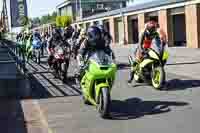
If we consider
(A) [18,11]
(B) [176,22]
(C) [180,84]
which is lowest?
(C) [180,84]

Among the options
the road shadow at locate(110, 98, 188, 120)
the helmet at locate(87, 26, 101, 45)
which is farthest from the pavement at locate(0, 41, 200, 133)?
the helmet at locate(87, 26, 101, 45)

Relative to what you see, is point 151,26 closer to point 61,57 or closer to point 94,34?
point 94,34

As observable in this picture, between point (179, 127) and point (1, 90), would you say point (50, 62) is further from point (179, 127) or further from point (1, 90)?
point (179, 127)

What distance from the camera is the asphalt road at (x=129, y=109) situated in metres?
8.04

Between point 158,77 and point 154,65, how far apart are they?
19.1 inches

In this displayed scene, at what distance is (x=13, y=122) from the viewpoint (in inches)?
353

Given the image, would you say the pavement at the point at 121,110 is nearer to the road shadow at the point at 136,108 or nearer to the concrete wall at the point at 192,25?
the road shadow at the point at 136,108

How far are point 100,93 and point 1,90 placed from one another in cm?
451

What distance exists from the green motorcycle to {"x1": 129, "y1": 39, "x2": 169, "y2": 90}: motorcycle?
9.89 ft

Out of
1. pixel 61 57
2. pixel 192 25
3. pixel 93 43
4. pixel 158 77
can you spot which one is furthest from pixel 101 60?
pixel 192 25

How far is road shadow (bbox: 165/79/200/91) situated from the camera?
12420mm

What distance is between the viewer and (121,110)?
962cm

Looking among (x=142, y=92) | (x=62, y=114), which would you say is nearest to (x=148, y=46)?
(x=142, y=92)

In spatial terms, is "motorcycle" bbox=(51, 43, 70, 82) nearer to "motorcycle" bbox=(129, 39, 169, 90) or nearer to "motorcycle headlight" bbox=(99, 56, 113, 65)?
"motorcycle" bbox=(129, 39, 169, 90)
